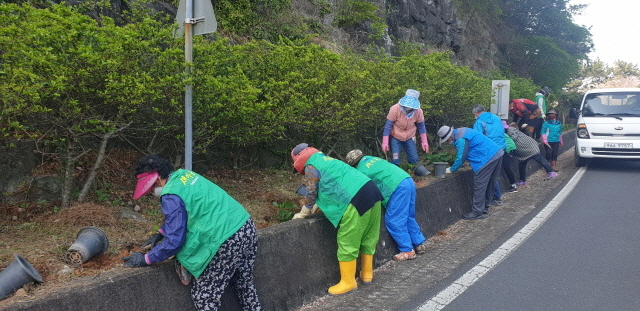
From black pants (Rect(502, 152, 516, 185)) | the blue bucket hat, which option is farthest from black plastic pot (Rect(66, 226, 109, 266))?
black pants (Rect(502, 152, 516, 185))

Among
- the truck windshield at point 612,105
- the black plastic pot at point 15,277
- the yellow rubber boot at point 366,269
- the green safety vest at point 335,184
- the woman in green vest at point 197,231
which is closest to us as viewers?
the black plastic pot at point 15,277

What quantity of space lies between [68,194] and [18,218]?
52 centimetres

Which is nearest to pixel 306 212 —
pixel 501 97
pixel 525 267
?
pixel 525 267

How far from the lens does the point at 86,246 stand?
4.17m

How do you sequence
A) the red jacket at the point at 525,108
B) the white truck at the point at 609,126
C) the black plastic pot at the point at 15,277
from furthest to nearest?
the red jacket at the point at 525,108 < the white truck at the point at 609,126 < the black plastic pot at the point at 15,277

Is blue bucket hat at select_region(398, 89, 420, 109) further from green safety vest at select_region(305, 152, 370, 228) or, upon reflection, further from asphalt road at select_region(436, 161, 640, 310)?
green safety vest at select_region(305, 152, 370, 228)

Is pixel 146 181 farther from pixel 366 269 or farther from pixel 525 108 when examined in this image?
pixel 525 108

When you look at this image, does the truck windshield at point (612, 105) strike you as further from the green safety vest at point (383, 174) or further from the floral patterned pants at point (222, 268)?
the floral patterned pants at point (222, 268)

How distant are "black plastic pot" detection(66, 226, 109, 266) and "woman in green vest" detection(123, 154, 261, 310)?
0.41m

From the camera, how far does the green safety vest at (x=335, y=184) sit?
5.02 meters

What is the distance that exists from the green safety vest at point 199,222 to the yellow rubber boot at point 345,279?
5.46ft

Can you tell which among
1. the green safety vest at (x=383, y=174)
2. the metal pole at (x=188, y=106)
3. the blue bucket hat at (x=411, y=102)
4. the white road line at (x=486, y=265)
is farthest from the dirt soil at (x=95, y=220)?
the white road line at (x=486, y=265)

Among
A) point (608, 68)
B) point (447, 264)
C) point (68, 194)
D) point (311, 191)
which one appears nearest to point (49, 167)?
point (68, 194)

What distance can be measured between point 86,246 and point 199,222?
1075mm
